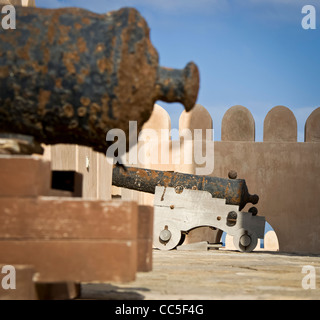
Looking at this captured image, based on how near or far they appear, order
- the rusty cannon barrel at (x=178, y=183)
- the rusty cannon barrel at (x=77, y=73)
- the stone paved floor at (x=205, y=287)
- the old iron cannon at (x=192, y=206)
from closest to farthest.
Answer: the rusty cannon barrel at (x=77, y=73) < the stone paved floor at (x=205, y=287) < the old iron cannon at (x=192, y=206) < the rusty cannon barrel at (x=178, y=183)

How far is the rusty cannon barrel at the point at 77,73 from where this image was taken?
1919 millimetres

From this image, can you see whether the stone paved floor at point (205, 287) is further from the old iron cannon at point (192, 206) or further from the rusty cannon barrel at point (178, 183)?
the rusty cannon barrel at point (178, 183)

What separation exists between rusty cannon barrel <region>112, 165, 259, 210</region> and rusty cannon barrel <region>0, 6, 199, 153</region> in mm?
6206

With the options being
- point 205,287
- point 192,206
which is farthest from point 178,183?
point 205,287

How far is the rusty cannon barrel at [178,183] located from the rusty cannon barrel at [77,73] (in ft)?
20.4

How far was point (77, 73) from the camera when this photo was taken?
192 cm

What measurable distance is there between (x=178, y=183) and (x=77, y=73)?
6.39m

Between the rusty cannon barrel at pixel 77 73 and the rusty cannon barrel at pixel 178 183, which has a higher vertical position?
the rusty cannon barrel at pixel 77 73

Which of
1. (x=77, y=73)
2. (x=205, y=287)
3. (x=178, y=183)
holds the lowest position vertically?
(x=205, y=287)

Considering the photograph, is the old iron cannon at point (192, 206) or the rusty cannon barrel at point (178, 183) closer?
the old iron cannon at point (192, 206)

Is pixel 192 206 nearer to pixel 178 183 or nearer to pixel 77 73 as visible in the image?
pixel 178 183

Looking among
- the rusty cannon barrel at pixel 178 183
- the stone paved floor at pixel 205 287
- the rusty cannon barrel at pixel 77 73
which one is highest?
the rusty cannon barrel at pixel 77 73

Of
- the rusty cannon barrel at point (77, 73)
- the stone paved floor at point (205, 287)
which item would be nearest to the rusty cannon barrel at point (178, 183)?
the stone paved floor at point (205, 287)

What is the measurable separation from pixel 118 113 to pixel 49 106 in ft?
0.81
